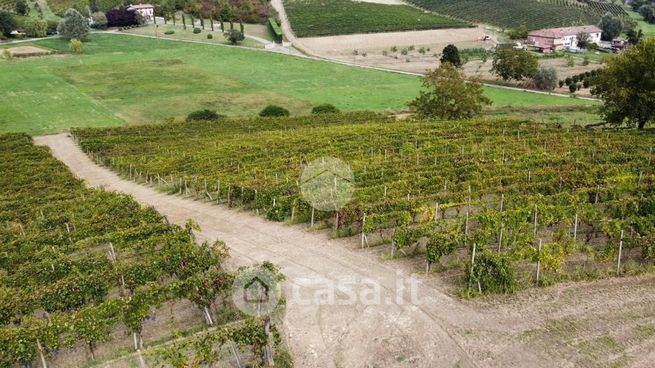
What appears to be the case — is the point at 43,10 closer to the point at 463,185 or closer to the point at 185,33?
the point at 185,33

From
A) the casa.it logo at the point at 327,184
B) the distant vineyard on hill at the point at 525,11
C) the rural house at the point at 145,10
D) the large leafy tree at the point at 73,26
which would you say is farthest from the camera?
the distant vineyard on hill at the point at 525,11

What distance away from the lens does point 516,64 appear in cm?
9100

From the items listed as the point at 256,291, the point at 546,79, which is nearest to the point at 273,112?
the point at 546,79

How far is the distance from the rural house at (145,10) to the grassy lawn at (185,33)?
397 cm

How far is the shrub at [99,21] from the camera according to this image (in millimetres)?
135875

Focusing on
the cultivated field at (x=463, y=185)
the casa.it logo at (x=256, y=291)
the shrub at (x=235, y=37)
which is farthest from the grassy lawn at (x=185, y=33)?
the casa.it logo at (x=256, y=291)

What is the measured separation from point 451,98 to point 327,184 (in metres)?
35.2

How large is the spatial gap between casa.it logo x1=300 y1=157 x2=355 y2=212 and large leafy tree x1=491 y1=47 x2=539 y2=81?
61164mm

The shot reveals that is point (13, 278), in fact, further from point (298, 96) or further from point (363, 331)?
point (298, 96)

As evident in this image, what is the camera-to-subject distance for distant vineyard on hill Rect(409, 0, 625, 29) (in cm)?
15125

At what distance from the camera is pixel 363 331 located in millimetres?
19625

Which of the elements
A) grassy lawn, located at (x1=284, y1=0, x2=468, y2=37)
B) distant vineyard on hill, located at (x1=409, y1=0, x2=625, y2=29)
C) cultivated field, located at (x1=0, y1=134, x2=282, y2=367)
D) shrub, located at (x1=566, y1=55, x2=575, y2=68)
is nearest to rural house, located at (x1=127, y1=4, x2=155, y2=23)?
grassy lawn, located at (x1=284, y1=0, x2=468, y2=37)

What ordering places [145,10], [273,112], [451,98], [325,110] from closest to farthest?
[451,98]
[273,112]
[325,110]
[145,10]

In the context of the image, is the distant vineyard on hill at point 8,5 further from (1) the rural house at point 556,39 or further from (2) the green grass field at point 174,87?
(1) the rural house at point 556,39
